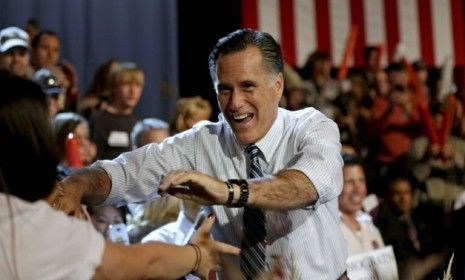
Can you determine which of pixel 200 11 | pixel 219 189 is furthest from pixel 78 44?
pixel 219 189

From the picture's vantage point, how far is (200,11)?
6.55 meters

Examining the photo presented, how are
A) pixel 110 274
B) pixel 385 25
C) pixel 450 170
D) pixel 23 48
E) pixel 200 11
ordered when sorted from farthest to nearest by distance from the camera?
pixel 385 25, pixel 200 11, pixel 450 170, pixel 23 48, pixel 110 274

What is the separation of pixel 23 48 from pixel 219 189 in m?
2.47

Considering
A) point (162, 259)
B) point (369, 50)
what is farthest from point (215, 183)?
point (369, 50)

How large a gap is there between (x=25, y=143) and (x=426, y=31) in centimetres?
620

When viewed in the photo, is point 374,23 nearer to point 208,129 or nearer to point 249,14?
point 249,14

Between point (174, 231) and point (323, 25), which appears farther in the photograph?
point (323, 25)

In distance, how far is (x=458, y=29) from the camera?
7.76 m

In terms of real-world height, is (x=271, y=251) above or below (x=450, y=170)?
above

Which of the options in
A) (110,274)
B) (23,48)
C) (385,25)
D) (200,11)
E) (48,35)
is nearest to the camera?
(110,274)

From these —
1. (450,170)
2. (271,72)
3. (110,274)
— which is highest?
(271,72)

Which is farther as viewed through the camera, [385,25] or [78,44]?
[385,25]

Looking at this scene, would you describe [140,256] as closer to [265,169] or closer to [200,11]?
[265,169]

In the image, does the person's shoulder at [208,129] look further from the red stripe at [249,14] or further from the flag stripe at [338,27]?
the flag stripe at [338,27]
